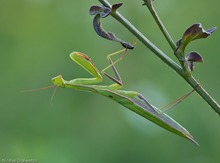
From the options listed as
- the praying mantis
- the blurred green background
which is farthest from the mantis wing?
the blurred green background

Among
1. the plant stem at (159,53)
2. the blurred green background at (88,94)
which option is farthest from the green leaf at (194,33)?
the blurred green background at (88,94)

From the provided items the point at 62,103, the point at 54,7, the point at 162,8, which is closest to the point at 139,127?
the point at 62,103

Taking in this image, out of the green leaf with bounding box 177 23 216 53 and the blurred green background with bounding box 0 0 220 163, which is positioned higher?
the blurred green background with bounding box 0 0 220 163

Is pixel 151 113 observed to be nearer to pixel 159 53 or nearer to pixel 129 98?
pixel 129 98

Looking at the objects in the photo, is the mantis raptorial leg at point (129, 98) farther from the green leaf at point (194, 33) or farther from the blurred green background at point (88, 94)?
the blurred green background at point (88, 94)

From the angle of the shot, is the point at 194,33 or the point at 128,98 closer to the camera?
the point at 194,33

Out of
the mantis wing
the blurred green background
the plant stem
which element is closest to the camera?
the plant stem

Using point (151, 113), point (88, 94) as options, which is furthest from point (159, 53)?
point (88, 94)

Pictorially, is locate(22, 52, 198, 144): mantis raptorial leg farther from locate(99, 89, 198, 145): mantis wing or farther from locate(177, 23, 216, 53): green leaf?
locate(177, 23, 216, 53): green leaf
